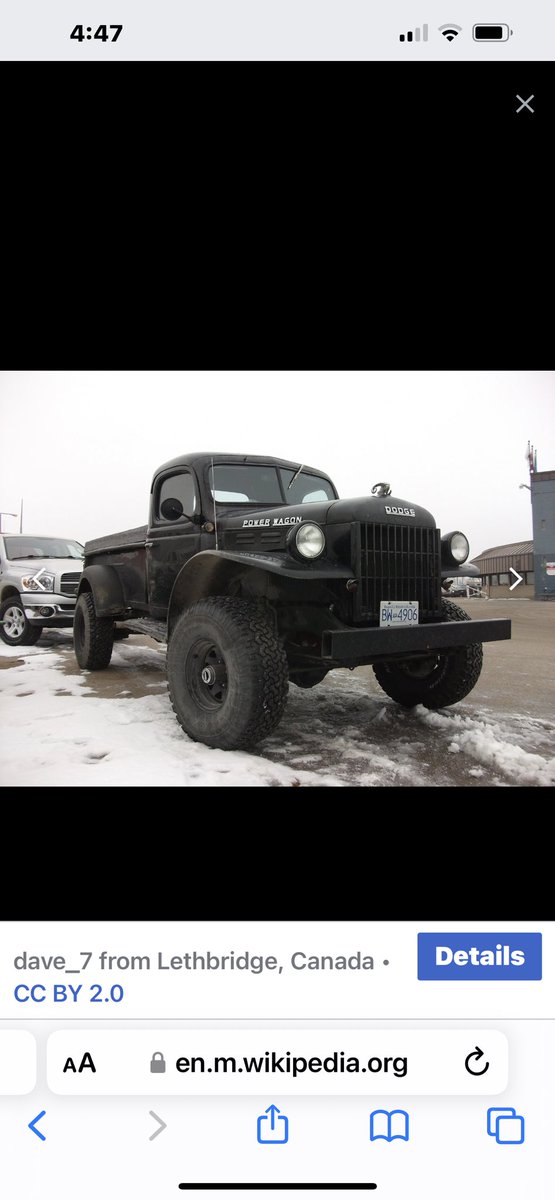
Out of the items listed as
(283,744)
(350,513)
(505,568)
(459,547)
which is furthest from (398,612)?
(505,568)

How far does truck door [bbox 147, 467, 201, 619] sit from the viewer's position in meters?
4.02

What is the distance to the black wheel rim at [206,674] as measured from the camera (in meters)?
3.15

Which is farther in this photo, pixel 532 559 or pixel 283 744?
pixel 532 559

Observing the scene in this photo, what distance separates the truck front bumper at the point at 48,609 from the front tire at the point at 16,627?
12 cm

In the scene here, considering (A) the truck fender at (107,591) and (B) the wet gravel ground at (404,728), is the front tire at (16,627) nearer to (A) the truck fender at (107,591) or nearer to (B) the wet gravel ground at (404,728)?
(B) the wet gravel ground at (404,728)

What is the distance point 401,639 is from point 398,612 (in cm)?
32

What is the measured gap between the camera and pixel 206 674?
10.4 feet

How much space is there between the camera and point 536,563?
731cm
